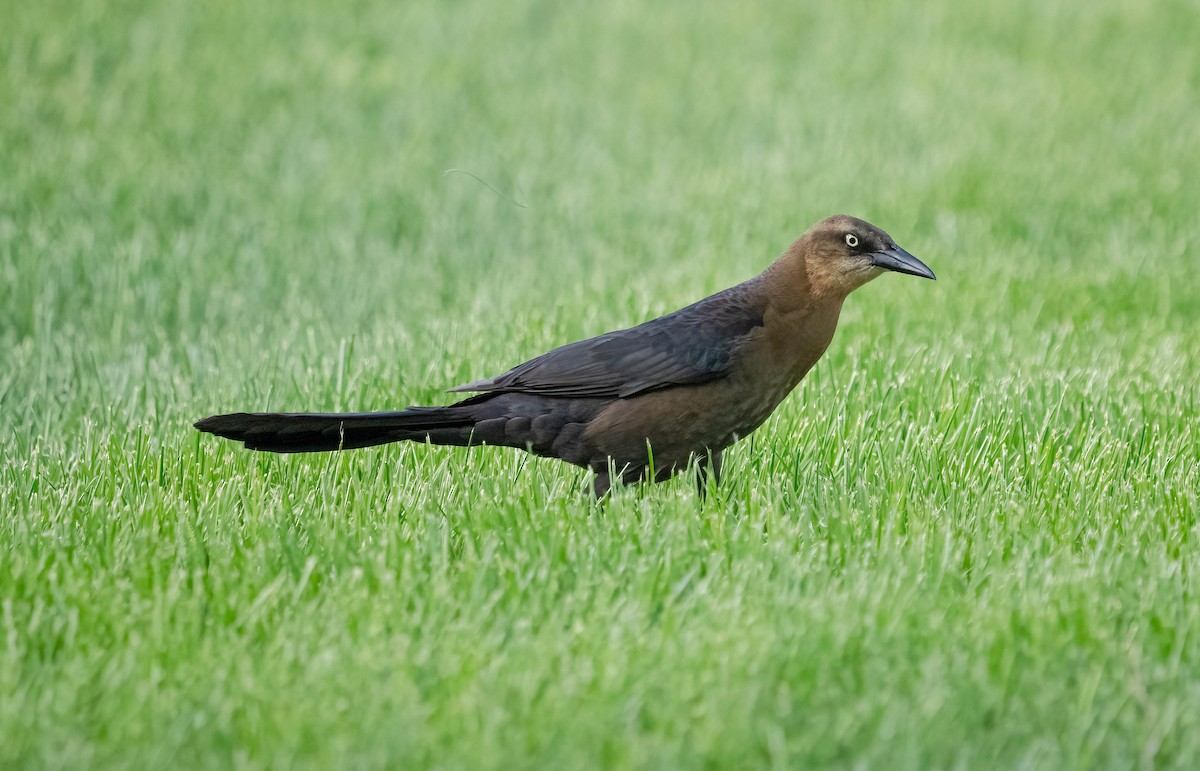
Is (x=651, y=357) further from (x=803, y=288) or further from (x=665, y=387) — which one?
(x=803, y=288)

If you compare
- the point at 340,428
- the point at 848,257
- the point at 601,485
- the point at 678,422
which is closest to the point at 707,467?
the point at 678,422

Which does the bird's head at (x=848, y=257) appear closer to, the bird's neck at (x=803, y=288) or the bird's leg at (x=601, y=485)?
the bird's neck at (x=803, y=288)

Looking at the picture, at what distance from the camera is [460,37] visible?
13531 mm

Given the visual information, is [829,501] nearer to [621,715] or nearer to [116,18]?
[621,715]

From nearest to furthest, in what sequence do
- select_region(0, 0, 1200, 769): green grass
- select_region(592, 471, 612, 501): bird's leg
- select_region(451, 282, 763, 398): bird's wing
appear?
select_region(0, 0, 1200, 769): green grass
select_region(451, 282, 763, 398): bird's wing
select_region(592, 471, 612, 501): bird's leg

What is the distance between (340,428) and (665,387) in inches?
42.3

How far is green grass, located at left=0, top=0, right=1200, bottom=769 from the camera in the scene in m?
2.86

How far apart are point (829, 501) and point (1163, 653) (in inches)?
45.7

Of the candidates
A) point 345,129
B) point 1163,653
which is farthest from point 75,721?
point 345,129

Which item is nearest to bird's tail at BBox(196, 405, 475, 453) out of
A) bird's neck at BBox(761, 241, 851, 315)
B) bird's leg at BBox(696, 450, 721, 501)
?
bird's leg at BBox(696, 450, 721, 501)

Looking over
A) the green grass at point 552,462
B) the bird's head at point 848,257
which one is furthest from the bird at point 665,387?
the green grass at point 552,462

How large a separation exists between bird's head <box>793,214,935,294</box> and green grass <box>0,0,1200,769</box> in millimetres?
619

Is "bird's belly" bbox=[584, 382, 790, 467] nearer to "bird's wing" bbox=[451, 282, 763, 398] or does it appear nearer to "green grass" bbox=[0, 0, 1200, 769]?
"bird's wing" bbox=[451, 282, 763, 398]

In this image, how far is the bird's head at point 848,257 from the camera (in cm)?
421
